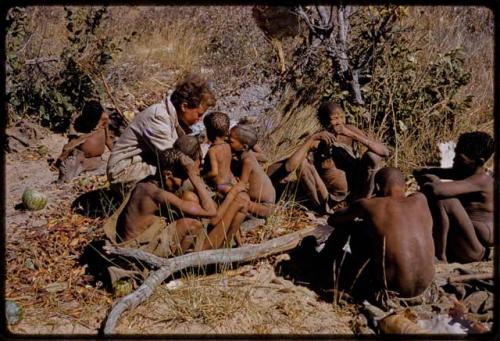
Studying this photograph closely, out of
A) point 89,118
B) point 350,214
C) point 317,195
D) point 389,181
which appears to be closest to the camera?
point 389,181

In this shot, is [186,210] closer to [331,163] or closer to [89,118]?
[331,163]

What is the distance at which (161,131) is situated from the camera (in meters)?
5.08

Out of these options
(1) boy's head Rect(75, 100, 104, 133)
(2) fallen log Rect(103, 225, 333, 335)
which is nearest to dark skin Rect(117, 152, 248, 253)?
(2) fallen log Rect(103, 225, 333, 335)

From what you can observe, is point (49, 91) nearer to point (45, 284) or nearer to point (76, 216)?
point (76, 216)

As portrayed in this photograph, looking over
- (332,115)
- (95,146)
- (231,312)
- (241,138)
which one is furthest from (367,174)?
(95,146)

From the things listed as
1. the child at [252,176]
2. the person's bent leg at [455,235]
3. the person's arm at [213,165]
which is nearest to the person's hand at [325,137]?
the child at [252,176]

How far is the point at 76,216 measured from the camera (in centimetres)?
580

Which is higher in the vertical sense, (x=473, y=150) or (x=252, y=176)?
(x=473, y=150)

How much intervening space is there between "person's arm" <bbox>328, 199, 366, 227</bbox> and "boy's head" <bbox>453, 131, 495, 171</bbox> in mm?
1041

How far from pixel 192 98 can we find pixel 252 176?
877mm

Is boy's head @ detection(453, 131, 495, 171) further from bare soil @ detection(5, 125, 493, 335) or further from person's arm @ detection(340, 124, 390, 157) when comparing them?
person's arm @ detection(340, 124, 390, 157)

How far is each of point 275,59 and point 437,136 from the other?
9.26 ft

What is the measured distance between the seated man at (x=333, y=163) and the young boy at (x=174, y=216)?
3.34ft

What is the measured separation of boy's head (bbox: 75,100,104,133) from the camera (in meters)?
7.09
